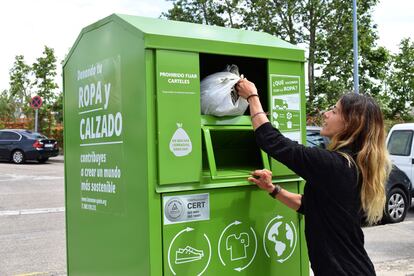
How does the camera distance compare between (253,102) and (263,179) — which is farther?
(263,179)

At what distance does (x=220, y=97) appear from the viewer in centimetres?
262

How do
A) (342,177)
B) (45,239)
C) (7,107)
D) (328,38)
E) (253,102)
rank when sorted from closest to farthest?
1. (342,177)
2. (253,102)
3. (45,239)
4. (328,38)
5. (7,107)

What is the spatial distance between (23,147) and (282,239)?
18104 mm

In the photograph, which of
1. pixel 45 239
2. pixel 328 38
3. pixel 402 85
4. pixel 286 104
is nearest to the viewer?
pixel 286 104

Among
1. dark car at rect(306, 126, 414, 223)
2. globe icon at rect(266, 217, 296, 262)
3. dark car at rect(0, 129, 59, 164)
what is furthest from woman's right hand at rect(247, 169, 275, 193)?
dark car at rect(0, 129, 59, 164)

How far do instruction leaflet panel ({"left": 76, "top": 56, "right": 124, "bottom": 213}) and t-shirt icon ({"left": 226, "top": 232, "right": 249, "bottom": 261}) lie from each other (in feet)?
2.02

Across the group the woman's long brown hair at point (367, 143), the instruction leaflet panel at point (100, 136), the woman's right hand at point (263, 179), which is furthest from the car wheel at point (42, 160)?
the woman's long brown hair at point (367, 143)

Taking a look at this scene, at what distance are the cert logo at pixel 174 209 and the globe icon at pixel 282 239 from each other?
62cm

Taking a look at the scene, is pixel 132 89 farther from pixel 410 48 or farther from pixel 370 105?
pixel 410 48

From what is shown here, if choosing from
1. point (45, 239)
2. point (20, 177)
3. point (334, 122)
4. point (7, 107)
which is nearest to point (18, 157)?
point (20, 177)

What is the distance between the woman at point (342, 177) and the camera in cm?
232

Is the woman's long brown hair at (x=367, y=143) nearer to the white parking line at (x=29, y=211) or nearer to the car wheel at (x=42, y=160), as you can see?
the white parking line at (x=29, y=211)

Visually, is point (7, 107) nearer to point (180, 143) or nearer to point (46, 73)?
point (46, 73)

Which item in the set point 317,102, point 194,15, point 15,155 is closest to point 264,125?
point 317,102
